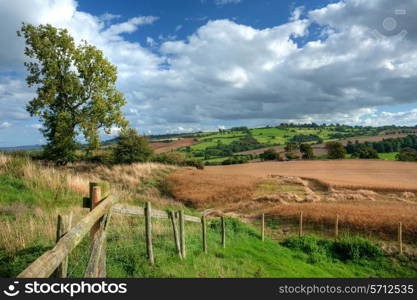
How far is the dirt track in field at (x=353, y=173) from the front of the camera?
39531 mm

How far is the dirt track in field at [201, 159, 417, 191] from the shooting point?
3953cm

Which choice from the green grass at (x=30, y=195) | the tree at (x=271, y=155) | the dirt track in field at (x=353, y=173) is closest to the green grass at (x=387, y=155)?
the dirt track in field at (x=353, y=173)

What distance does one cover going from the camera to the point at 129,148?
36188 mm

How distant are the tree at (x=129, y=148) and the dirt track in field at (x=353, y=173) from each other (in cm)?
1173

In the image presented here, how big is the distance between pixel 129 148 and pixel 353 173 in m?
44.7

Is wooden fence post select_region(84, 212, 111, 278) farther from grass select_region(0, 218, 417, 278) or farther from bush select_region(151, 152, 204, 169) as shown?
bush select_region(151, 152, 204, 169)

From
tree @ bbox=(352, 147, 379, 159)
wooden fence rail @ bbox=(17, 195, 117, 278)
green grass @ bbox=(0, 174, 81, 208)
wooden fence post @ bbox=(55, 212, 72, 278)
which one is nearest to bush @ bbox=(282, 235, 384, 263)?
wooden fence post @ bbox=(55, 212, 72, 278)

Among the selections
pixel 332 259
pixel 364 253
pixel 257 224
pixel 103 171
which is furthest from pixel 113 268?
pixel 103 171

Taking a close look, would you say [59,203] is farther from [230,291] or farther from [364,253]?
[364,253]

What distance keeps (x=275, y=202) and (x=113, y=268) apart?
80.2 ft

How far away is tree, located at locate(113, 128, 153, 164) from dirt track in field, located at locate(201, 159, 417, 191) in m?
11.7

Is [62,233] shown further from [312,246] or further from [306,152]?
[306,152]

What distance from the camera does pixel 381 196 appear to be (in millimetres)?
34250

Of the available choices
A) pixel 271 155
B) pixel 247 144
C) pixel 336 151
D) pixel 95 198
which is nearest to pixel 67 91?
pixel 95 198
